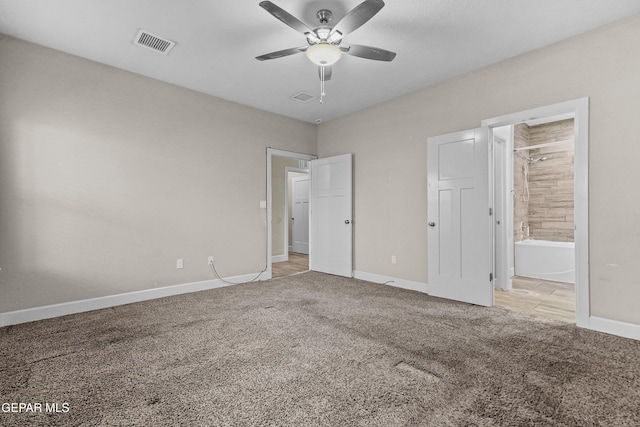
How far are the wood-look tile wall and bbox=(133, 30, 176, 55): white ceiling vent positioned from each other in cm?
536

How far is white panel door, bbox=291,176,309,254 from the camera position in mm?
8023

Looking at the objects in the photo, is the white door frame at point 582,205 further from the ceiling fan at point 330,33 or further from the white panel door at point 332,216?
the white panel door at point 332,216

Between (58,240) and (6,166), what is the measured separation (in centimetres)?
83

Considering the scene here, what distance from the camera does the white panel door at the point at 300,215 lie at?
8023 millimetres

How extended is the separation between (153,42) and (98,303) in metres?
2.86

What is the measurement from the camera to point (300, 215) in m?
8.19

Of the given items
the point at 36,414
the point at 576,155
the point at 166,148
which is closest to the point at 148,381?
the point at 36,414

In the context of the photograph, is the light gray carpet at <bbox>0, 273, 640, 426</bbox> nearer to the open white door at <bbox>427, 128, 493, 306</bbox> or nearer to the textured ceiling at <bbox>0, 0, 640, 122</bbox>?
the open white door at <bbox>427, 128, 493, 306</bbox>

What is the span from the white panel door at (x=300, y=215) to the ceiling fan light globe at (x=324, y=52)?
18.0ft

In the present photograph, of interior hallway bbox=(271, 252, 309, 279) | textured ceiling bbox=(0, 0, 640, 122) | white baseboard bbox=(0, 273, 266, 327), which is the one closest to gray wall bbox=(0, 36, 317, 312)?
white baseboard bbox=(0, 273, 266, 327)

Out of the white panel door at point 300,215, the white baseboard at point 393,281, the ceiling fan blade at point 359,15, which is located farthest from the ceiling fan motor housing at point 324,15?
the white panel door at point 300,215

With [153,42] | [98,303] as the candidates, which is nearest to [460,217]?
[153,42]

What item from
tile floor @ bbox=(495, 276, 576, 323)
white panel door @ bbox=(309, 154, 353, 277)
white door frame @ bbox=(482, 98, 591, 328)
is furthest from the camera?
white panel door @ bbox=(309, 154, 353, 277)

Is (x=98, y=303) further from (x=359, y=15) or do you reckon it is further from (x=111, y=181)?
(x=359, y=15)
